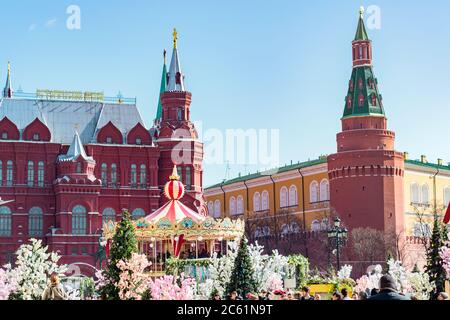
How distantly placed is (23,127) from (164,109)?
38.9 feet

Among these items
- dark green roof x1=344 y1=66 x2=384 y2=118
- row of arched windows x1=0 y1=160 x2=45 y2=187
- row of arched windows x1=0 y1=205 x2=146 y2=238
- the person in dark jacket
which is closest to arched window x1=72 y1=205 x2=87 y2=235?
row of arched windows x1=0 y1=205 x2=146 y2=238

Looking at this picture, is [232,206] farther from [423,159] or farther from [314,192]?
[423,159]

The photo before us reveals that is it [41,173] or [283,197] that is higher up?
[41,173]

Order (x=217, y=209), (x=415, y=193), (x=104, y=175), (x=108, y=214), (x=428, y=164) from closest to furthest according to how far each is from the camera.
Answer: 1. (x=108, y=214)
2. (x=104, y=175)
3. (x=415, y=193)
4. (x=428, y=164)
5. (x=217, y=209)

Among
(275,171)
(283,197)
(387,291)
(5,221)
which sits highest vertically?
(275,171)

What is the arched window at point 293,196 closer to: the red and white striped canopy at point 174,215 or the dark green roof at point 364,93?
the dark green roof at point 364,93

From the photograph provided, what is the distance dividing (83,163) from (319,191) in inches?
989

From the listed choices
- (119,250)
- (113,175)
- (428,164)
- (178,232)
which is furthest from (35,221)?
(119,250)

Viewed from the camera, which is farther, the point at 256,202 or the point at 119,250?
the point at 256,202

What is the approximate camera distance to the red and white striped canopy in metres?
44.2

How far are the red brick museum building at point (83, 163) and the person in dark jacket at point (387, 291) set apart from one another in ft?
208

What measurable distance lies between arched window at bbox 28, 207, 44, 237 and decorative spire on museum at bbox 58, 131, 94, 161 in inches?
174

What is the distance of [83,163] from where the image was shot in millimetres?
75812

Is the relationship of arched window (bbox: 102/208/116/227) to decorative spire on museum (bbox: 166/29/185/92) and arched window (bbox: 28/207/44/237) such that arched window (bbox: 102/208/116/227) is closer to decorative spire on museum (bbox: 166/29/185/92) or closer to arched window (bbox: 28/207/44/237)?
arched window (bbox: 28/207/44/237)
